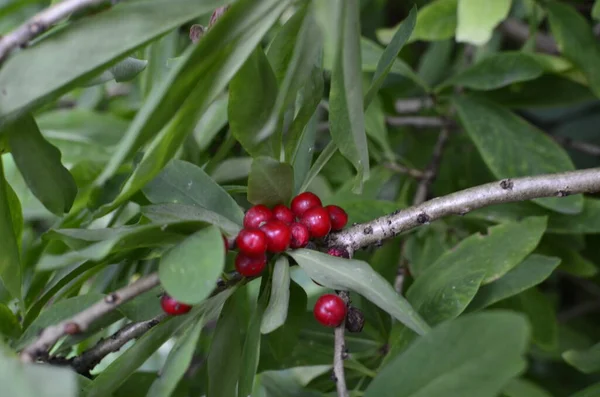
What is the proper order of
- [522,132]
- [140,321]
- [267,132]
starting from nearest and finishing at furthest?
[267,132], [140,321], [522,132]

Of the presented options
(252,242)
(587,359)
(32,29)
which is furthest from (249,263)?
(587,359)

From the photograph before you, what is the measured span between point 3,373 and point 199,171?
12.4 inches

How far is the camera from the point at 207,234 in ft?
1.71

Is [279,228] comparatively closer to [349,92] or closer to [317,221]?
[317,221]

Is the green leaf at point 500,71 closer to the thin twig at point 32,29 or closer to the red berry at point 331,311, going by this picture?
the red berry at point 331,311

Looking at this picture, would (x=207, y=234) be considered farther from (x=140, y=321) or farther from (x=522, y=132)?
(x=522, y=132)

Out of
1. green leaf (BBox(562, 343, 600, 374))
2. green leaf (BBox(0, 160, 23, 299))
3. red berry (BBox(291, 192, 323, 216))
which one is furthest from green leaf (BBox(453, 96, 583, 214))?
green leaf (BBox(0, 160, 23, 299))

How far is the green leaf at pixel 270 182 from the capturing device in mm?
589

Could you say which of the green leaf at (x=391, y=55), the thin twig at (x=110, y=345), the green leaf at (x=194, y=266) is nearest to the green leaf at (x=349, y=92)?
the green leaf at (x=391, y=55)

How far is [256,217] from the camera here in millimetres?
612

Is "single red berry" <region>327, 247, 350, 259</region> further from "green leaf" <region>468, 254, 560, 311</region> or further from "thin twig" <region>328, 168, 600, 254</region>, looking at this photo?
"green leaf" <region>468, 254, 560, 311</region>

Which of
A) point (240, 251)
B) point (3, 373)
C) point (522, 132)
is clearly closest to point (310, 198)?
point (240, 251)

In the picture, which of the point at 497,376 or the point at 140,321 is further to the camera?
the point at 140,321

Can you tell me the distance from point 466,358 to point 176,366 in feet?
0.78
